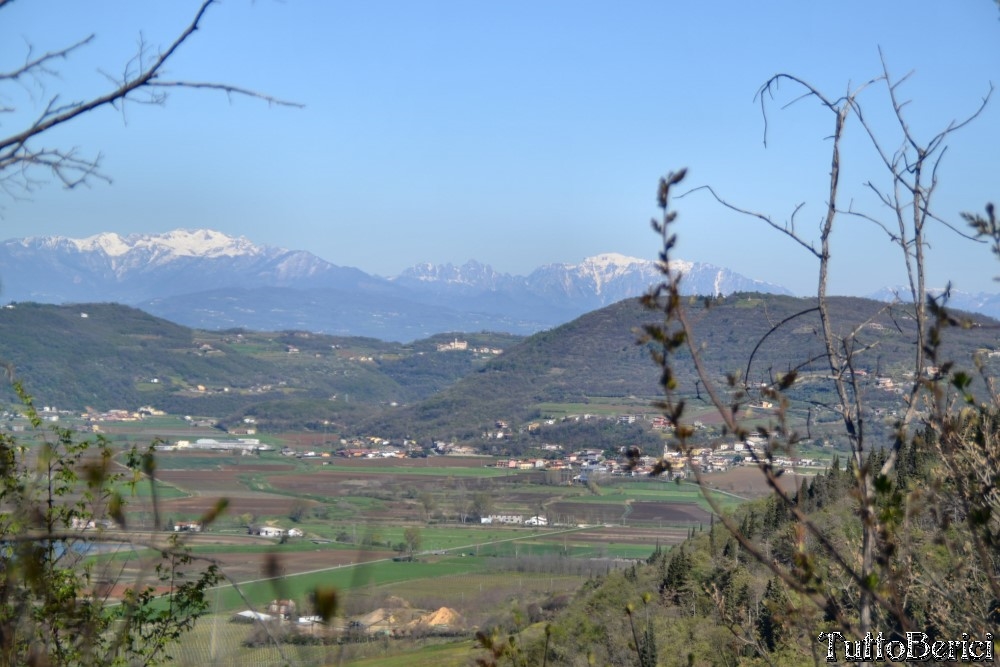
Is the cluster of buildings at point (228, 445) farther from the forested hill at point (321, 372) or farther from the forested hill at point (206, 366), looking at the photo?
the forested hill at point (321, 372)

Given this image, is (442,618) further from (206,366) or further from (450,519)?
(206,366)

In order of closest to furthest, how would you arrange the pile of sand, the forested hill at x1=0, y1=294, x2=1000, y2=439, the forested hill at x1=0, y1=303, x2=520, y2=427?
the pile of sand, the forested hill at x1=0, y1=294, x2=1000, y2=439, the forested hill at x1=0, y1=303, x2=520, y2=427

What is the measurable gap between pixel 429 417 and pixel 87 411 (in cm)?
2115

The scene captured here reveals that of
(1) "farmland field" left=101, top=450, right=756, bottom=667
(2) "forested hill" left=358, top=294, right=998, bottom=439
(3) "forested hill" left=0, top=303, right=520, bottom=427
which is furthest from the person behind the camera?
(2) "forested hill" left=358, top=294, right=998, bottom=439

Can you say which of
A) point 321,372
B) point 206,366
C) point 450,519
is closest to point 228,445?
point 450,519

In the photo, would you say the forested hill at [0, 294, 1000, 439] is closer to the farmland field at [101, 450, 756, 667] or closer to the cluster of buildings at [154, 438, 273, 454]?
the cluster of buildings at [154, 438, 273, 454]

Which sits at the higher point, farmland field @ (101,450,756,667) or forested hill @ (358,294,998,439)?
forested hill @ (358,294,998,439)

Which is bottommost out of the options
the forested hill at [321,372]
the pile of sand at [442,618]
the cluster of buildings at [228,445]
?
the pile of sand at [442,618]

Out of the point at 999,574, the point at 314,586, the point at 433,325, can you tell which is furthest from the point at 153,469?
the point at 433,325

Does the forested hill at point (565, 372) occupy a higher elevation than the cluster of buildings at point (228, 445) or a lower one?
higher

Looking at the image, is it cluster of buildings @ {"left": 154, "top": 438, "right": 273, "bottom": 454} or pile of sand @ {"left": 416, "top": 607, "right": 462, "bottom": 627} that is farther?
cluster of buildings @ {"left": 154, "top": 438, "right": 273, "bottom": 454}

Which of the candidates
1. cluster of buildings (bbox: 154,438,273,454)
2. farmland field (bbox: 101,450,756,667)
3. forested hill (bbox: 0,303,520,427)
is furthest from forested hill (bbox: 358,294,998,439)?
cluster of buildings (bbox: 154,438,273,454)

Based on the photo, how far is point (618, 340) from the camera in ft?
224

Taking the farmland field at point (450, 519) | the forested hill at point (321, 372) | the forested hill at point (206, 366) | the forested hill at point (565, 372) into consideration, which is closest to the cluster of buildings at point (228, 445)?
the farmland field at point (450, 519)
